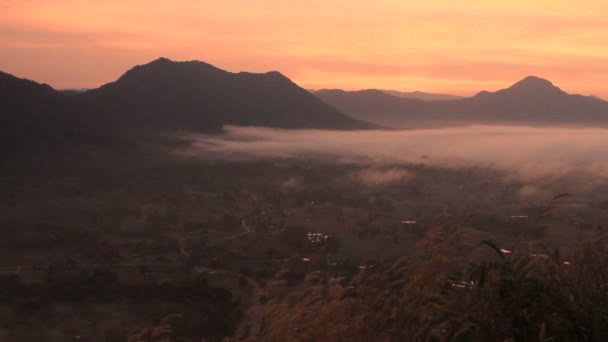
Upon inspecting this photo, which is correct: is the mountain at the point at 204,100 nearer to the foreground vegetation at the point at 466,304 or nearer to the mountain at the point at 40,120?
the mountain at the point at 40,120

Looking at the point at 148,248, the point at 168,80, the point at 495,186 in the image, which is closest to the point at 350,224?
the point at 148,248

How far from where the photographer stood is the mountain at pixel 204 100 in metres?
134

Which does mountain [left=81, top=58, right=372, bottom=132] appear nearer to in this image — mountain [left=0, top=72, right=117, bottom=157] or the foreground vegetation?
mountain [left=0, top=72, right=117, bottom=157]

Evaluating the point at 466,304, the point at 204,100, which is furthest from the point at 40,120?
the point at 466,304

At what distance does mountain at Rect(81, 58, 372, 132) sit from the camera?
441 feet

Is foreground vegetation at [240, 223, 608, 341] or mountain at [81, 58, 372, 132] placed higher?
mountain at [81, 58, 372, 132]

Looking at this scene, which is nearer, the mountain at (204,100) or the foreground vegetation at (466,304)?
the foreground vegetation at (466,304)

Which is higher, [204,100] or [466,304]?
[204,100]

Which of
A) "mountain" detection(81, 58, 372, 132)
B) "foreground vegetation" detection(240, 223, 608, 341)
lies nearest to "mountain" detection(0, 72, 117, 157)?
"mountain" detection(81, 58, 372, 132)

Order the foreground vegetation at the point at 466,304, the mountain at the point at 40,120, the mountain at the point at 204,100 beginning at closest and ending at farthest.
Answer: the foreground vegetation at the point at 466,304 → the mountain at the point at 40,120 → the mountain at the point at 204,100

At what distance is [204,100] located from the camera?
493 feet

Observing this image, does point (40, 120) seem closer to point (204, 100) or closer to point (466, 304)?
point (204, 100)

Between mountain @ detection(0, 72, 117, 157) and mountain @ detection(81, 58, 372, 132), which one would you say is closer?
mountain @ detection(0, 72, 117, 157)

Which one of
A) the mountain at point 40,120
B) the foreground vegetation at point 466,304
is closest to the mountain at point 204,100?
the mountain at point 40,120
